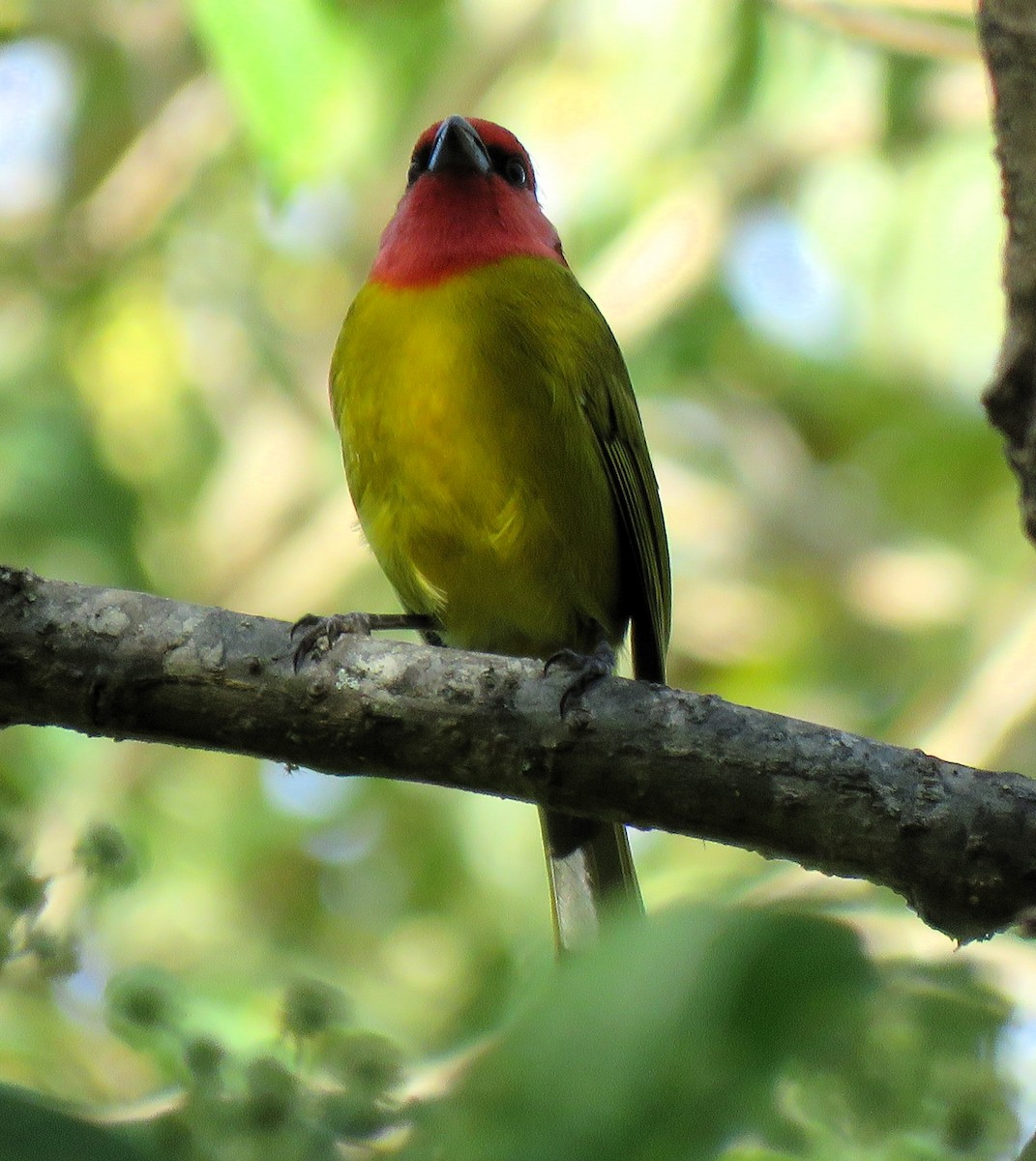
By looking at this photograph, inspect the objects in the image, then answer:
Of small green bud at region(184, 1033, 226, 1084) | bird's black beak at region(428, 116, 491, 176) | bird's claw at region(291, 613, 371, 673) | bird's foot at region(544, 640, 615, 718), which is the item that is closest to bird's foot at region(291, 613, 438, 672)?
bird's claw at region(291, 613, 371, 673)

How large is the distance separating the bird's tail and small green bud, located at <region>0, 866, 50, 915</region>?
1.69 metres

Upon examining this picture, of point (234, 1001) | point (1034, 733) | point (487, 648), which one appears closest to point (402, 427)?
point (487, 648)

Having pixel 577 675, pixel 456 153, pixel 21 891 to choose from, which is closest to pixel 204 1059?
pixel 21 891

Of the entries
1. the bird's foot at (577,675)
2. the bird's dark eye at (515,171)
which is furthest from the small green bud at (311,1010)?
the bird's dark eye at (515,171)

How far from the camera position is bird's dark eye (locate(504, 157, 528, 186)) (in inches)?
184

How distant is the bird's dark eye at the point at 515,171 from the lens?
468 cm

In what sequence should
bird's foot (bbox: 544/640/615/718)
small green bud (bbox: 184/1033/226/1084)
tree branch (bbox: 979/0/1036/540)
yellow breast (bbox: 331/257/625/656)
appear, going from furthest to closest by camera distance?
1. yellow breast (bbox: 331/257/625/656)
2. bird's foot (bbox: 544/640/615/718)
3. tree branch (bbox: 979/0/1036/540)
4. small green bud (bbox: 184/1033/226/1084)

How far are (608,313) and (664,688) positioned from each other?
3469mm

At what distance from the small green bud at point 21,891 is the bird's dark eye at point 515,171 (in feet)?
10.2

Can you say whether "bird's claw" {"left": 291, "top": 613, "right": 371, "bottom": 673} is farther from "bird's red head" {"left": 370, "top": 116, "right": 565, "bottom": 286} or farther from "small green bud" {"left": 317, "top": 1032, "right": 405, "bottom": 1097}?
"bird's red head" {"left": 370, "top": 116, "right": 565, "bottom": 286}

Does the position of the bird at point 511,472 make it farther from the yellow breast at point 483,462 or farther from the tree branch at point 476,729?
the tree branch at point 476,729

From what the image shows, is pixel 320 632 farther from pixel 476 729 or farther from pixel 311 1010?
pixel 311 1010

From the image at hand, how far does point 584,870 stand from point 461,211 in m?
1.78

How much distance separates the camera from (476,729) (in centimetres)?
246
